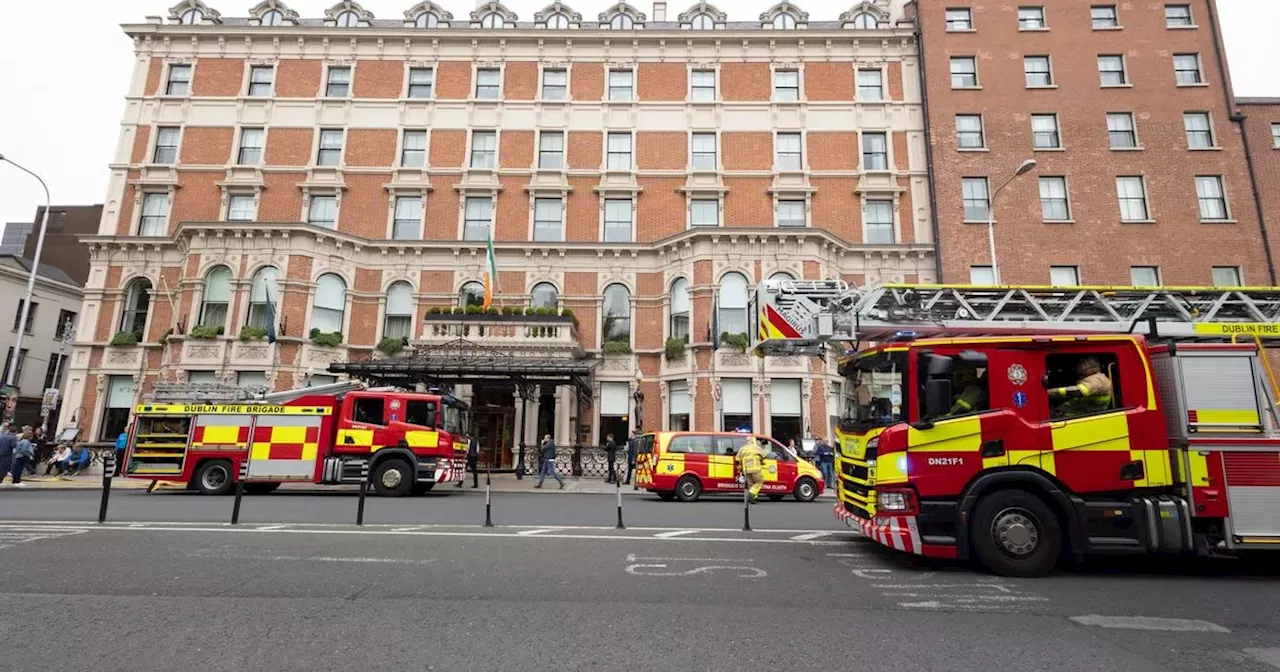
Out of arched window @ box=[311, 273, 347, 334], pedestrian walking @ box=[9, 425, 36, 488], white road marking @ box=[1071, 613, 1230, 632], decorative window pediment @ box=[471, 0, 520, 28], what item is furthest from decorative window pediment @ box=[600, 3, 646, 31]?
white road marking @ box=[1071, 613, 1230, 632]

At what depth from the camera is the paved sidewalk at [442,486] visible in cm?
1750

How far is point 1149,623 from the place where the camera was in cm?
505

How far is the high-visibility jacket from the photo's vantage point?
691cm

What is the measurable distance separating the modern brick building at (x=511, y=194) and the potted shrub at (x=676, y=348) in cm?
11

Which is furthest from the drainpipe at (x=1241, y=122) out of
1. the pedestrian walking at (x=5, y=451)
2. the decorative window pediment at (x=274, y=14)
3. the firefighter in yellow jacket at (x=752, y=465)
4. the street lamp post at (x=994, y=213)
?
the pedestrian walking at (x=5, y=451)

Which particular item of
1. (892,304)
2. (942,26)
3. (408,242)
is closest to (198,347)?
(408,242)

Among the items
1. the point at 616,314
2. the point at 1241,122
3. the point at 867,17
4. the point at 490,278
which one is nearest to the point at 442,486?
the point at 490,278

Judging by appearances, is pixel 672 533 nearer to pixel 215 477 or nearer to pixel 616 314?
pixel 215 477

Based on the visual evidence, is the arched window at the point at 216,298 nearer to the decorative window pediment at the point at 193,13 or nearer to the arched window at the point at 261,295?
the arched window at the point at 261,295

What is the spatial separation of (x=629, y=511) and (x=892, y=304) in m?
7.04

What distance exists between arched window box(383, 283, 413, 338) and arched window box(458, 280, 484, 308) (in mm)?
2156

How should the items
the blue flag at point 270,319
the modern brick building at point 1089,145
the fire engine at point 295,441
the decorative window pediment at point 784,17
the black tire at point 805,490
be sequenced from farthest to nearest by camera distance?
the decorative window pediment at point 784,17, the modern brick building at point 1089,145, the blue flag at point 270,319, the black tire at point 805,490, the fire engine at point 295,441

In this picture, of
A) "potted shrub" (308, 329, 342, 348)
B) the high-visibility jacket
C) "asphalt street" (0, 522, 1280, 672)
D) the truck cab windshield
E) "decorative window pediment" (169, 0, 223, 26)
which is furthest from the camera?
"decorative window pediment" (169, 0, 223, 26)

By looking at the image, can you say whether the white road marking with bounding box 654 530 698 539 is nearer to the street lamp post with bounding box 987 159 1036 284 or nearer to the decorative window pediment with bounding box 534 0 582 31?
the street lamp post with bounding box 987 159 1036 284
